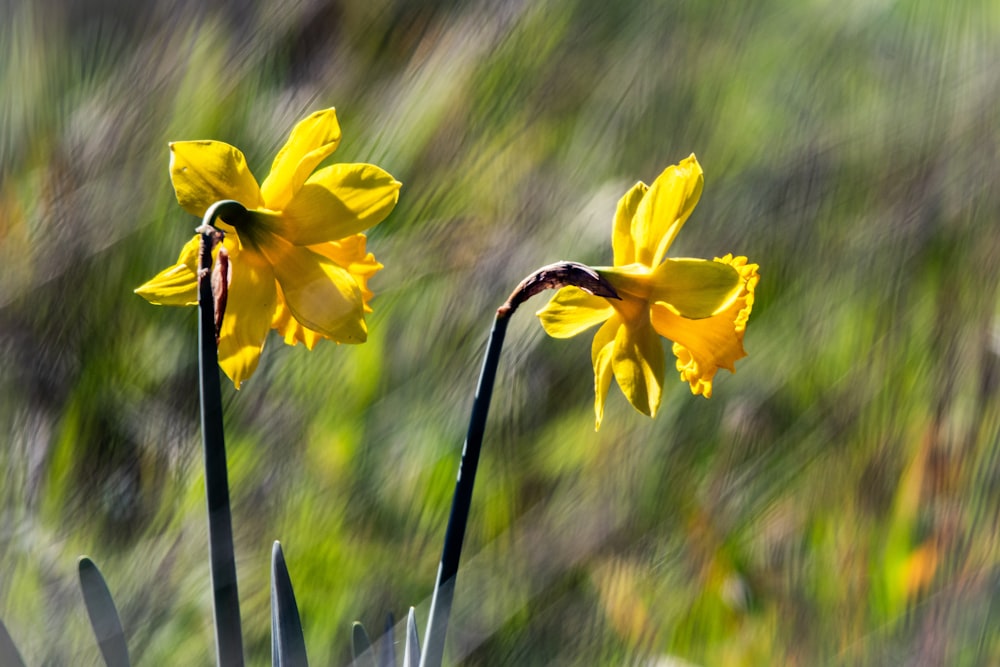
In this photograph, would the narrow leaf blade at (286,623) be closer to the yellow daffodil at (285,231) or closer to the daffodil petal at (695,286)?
the yellow daffodil at (285,231)

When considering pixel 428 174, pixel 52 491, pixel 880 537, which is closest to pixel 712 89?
pixel 428 174

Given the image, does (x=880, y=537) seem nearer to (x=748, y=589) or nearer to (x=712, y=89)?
(x=748, y=589)

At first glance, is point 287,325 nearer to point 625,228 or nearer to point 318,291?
point 318,291

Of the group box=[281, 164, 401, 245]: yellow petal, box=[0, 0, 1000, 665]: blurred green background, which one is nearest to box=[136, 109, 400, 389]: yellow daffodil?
box=[281, 164, 401, 245]: yellow petal

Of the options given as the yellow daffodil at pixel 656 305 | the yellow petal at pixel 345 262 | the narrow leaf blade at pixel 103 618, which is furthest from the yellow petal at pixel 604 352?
the narrow leaf blade at pixel 103 618

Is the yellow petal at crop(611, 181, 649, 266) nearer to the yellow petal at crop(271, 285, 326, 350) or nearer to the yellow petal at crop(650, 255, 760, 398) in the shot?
the yellow petal at crop(650, 255, 760, 398)

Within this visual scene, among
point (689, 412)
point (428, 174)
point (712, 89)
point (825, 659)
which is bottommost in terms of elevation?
point (825, 659)

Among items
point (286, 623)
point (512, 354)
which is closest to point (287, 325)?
point (286, 623)
